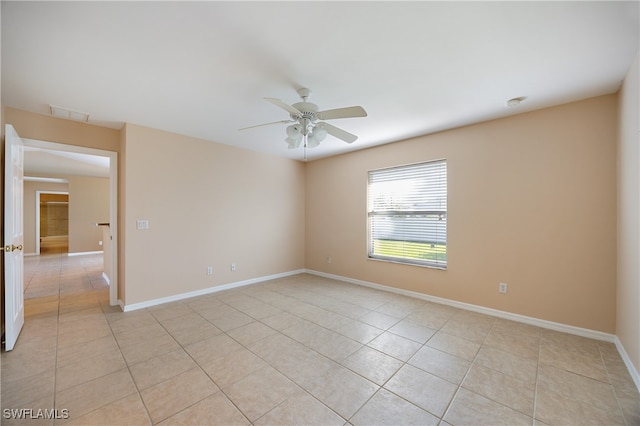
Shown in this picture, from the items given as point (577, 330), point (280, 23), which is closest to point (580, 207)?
point (577, 330)

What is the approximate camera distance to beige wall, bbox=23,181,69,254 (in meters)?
7.84

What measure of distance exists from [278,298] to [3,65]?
12.1 ft

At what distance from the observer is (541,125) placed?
9.55 feet

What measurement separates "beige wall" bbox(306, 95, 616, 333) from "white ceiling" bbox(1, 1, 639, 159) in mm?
357

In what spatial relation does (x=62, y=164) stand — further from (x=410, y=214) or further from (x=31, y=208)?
(x=410, y=214)

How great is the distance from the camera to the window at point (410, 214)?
3760mm

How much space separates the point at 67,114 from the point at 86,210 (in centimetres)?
673

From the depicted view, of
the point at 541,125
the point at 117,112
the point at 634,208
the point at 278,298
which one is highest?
the point at 117,112

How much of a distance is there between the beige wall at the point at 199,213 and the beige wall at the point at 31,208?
7.67m

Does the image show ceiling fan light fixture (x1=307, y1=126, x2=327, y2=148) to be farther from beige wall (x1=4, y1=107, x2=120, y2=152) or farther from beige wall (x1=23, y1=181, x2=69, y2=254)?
beige wall (x1=23, y1=181, x2=69, y2=254)

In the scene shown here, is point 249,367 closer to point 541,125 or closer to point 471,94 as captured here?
point 471,94

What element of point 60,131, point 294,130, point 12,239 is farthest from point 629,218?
point 60,131

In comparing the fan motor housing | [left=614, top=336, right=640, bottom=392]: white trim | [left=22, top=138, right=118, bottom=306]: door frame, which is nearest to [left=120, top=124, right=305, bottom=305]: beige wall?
[left=22, top=138, right=118, bottom=306]: door frame

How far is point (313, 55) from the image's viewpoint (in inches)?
77.5
